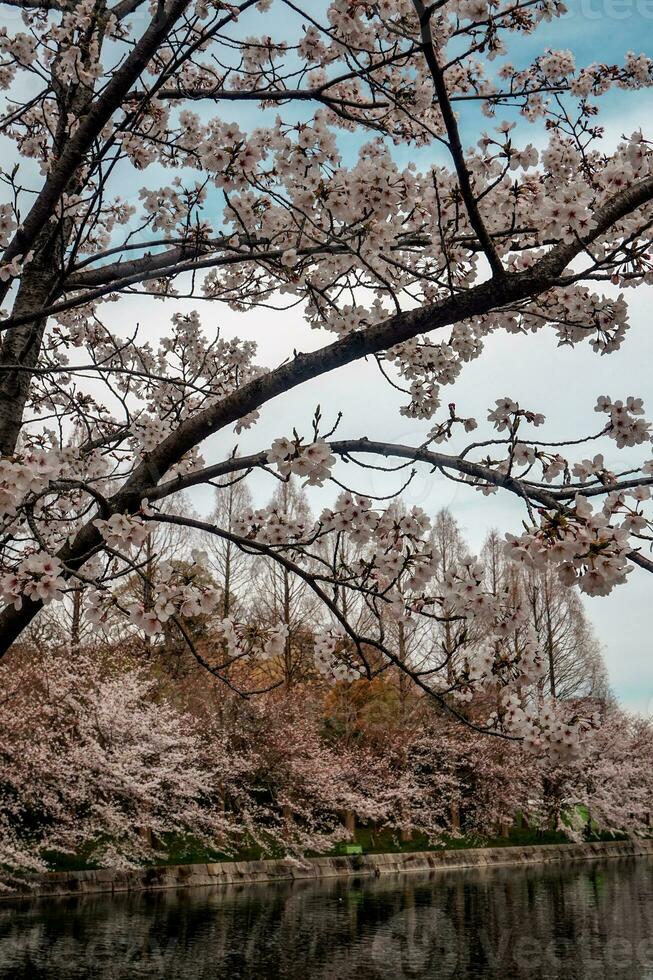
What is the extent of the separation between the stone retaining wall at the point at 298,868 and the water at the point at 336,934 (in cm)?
55

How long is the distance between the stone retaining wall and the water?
0.55m

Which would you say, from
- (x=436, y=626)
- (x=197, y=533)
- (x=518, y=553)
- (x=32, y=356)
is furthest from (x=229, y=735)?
(x=518, y=553)

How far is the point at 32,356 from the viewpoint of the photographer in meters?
5.18

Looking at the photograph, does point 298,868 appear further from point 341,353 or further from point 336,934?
point 341,353

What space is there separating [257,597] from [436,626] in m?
5.95

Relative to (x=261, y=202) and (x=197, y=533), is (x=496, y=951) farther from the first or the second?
(x=197, y=533)

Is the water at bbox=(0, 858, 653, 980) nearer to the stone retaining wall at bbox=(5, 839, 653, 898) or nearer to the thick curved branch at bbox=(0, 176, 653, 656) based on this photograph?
the stone retaining wall at bbox=(5, 839, 653, 898)

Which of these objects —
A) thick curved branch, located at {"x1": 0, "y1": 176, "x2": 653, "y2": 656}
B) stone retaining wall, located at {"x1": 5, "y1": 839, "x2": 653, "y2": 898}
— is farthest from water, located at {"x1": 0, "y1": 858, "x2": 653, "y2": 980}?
thick curved branch, located at {"x1": 0, "y1": 176, "x2": 653, "y2": 656}

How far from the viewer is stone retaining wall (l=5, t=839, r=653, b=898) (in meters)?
15.3

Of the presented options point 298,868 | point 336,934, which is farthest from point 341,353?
point 298,868

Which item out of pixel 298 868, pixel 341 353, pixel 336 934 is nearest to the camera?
pixel 341 353

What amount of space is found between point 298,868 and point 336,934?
8231 millimetres

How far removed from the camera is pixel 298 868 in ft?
63.1

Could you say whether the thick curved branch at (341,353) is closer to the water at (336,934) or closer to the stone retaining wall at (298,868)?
the water at (336,934)
